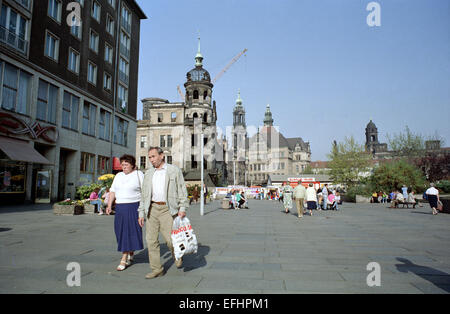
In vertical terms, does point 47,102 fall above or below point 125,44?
below

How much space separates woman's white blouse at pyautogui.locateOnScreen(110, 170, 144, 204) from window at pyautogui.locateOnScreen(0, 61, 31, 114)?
16905mm

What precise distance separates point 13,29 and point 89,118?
9.57m

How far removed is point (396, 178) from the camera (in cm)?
3691

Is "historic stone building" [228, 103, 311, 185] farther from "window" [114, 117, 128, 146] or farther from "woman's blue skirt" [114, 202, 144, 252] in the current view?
"woman's blue skirt" [114, 202, 144, 252]

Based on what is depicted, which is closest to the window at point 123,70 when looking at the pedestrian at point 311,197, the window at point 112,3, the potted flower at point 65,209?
the window at point 112,3

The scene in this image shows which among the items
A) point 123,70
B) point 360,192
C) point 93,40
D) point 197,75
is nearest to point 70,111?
point 93,40

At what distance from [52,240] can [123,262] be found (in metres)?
3.99

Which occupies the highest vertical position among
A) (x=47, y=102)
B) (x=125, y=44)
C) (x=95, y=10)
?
(x=95, y=10)

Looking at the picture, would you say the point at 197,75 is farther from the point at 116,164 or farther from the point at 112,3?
the point at 116,164

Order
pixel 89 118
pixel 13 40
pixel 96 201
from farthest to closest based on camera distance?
pixel 89 118, pixel 13 40, pixel 96 201

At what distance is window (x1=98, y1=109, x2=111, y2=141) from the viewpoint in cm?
2936

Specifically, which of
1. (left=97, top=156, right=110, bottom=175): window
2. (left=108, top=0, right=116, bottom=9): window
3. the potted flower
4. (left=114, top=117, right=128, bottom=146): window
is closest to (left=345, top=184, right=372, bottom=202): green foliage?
(left=114, top=117, right=128, bottom=146): window

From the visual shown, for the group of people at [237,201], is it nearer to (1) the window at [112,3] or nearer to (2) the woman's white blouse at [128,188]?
(2) the woman's white blouse at [128,188]
